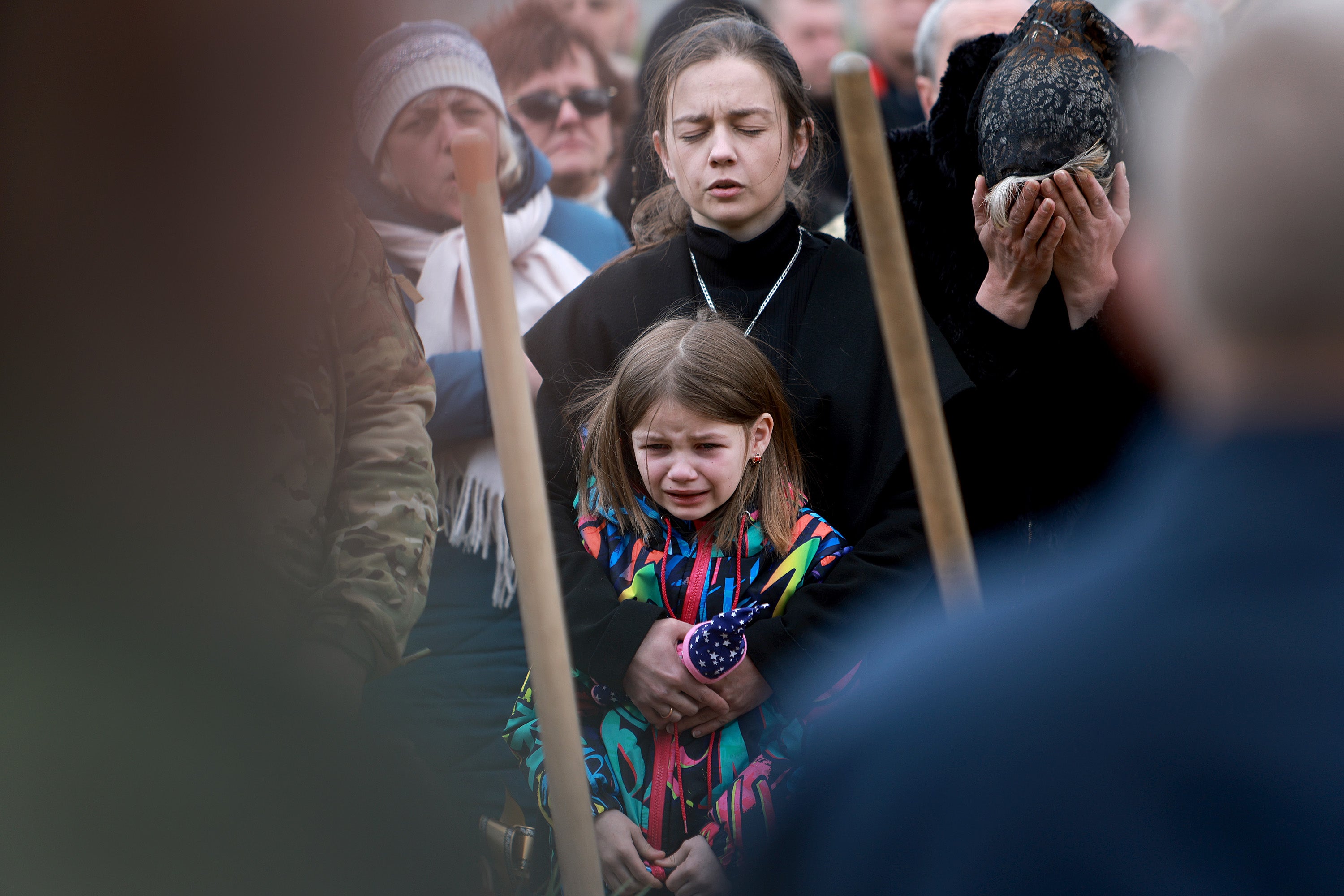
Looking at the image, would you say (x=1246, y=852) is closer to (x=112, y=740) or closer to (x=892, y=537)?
(x=112, y=740)

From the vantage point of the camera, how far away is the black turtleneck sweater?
195cm

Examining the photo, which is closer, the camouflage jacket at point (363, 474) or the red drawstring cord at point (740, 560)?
the camouflage jacket at point (363, 474)

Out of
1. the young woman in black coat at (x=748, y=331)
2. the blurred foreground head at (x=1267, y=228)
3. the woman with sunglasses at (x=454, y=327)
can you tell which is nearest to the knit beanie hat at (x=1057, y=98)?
the young woman in black coat at (x=748, y=331)

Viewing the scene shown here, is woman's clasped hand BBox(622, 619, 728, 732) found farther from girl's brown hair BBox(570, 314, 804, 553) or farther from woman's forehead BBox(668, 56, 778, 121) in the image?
woman's forehead BBox(668, 56, 778, 121)

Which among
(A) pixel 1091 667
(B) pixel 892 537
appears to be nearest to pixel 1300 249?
(A) pixel 1091 667

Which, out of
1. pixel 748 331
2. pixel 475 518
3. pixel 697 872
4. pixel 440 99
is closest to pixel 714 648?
pixel 697 872

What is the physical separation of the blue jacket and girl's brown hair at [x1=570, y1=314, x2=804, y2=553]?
116 cm

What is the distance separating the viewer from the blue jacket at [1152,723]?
76cm

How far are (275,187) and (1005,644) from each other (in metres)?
0.59

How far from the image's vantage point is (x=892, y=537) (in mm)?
2033

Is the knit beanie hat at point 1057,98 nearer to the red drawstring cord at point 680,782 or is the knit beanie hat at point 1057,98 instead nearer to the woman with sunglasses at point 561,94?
the red drawstring cord at point 680,782

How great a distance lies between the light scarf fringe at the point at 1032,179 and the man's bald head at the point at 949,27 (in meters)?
0.67

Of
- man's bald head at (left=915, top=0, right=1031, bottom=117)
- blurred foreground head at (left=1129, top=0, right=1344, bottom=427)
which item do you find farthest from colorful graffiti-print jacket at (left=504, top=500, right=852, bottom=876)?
man's bald head at (left=915, top=0, right=1031, bottom=117)

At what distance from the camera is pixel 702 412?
206 centimetres
